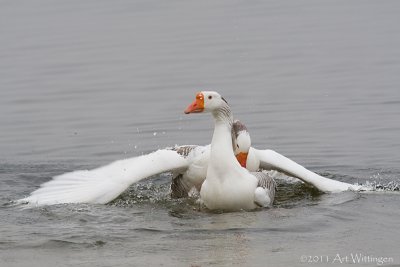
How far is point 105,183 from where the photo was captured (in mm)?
12906

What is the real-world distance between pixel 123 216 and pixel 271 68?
944 cm

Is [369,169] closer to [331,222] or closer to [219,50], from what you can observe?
[331,222]

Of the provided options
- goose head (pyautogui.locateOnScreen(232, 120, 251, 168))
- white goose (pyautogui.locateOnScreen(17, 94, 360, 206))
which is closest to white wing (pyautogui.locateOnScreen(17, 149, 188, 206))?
white goose (pyautogui.locateOnScreen(17, 94, 360, 206))

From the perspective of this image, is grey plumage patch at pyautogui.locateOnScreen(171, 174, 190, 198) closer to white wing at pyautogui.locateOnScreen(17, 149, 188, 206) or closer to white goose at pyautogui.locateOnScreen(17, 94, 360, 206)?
white goose at pyautogui.locateOnScreen(17, 94, 360, 206)

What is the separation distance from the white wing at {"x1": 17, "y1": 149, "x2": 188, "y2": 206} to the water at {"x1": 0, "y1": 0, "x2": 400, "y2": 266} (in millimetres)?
256

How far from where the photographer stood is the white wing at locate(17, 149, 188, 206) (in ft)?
41.6

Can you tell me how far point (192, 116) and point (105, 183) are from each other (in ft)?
19.2

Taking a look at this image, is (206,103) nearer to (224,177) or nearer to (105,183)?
(224,177)

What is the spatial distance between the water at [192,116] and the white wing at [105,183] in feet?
0.84

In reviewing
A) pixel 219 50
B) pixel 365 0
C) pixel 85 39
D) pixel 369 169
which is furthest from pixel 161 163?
pixel 365 0

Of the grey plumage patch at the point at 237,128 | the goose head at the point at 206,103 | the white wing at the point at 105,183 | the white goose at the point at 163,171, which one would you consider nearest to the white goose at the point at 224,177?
the goose head at the point at 206,103

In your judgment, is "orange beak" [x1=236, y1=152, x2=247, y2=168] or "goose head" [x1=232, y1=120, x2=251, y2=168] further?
"orange beak" [x1=236, y1=152, x2=247, y2=168]

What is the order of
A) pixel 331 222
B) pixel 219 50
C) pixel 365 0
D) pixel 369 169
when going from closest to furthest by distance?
pixel 331 222, pixel 369 169, pixel 219 50, pixel 365 0

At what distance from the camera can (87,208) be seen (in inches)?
484
